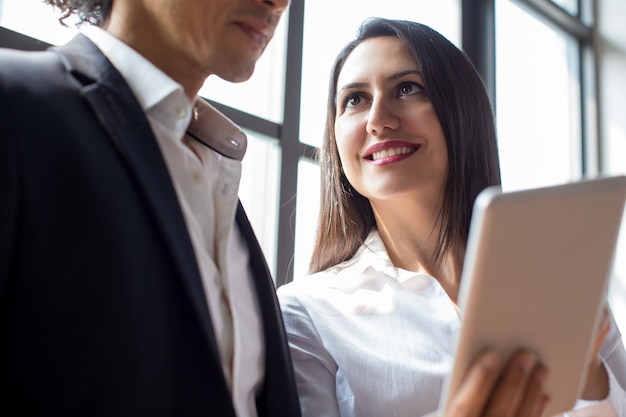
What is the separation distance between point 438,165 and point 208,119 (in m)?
0.66

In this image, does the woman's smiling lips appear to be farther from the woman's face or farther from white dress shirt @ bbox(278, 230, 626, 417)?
white dress shirt @ bbox(278, 230, 626, 417)

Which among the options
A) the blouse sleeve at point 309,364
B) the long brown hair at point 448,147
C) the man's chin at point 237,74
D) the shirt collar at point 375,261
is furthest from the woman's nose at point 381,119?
the man's chin at point 237,74

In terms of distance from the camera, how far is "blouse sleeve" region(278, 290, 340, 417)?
1.34 m

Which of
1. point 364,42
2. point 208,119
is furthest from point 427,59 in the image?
point 208,119

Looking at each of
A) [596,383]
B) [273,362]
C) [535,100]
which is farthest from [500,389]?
[535,100]

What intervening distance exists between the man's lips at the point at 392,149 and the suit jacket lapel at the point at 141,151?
0.79 m

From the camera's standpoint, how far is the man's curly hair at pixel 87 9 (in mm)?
1122

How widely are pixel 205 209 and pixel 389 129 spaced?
2.32 ft

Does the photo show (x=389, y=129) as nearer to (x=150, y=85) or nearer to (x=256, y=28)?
(x=256, y=28)

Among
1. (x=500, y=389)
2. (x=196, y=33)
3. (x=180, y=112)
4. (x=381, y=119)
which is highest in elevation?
(x=196, y=33)

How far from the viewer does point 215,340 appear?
0.83 meters

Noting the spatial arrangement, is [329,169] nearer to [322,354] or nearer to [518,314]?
[322,354]

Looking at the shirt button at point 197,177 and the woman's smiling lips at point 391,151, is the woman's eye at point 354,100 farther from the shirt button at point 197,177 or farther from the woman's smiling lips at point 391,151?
the shirt button at point 197,177

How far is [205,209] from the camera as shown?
3.29 ft
